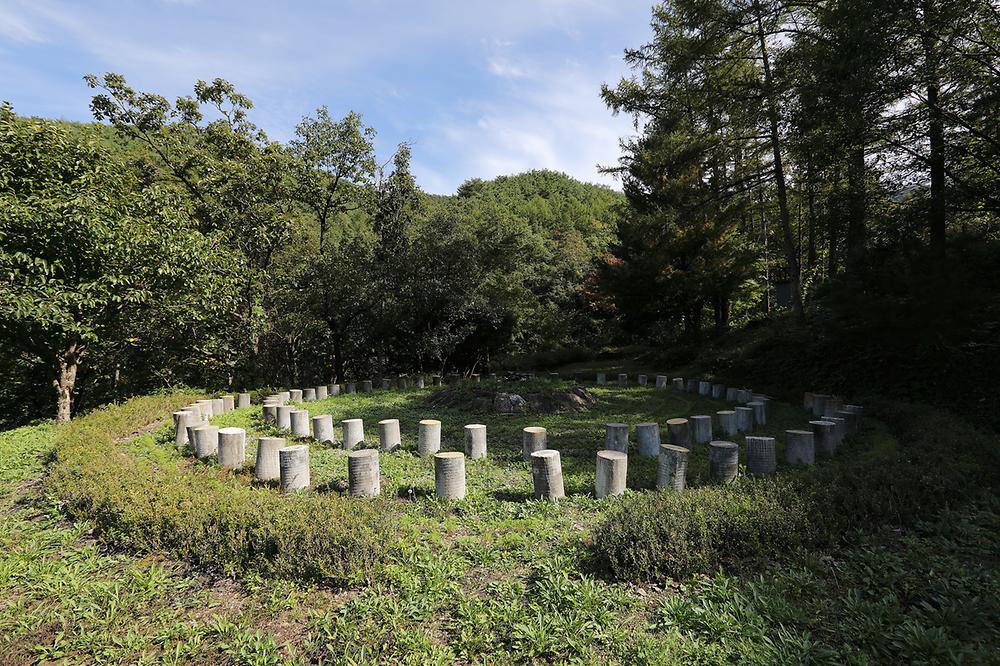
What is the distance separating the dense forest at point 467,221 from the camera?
834 cm

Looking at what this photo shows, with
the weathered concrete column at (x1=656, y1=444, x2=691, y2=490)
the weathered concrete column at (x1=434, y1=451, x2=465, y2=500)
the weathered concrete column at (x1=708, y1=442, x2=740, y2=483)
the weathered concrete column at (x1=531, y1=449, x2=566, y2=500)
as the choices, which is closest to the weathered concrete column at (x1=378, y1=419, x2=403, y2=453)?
the weathered concrete column at (x1=434, y1=451, x2=465, y2=500)

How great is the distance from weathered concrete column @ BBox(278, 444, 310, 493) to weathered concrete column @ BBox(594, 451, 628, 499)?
338 cm

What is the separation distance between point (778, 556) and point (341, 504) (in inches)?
140

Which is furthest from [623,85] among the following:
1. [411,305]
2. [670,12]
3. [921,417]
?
[921,417]

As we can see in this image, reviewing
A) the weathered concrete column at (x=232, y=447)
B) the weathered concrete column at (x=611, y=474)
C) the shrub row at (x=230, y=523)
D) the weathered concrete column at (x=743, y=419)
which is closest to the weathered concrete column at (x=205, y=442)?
the weathered concrete column at (x=232, y=447)

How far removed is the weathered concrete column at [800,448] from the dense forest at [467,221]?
14.5 feet

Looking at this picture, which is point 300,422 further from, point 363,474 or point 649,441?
point 649,441

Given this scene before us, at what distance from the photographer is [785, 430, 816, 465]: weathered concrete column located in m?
6.14

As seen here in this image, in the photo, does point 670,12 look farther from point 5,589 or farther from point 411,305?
point 5,589

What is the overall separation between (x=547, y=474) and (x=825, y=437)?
4.24 m

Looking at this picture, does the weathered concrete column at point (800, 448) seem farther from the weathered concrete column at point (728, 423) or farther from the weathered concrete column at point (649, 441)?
the weathered concrete column at point (728, 423)

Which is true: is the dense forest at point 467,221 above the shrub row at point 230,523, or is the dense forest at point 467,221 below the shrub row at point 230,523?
above

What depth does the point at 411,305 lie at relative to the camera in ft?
52.2

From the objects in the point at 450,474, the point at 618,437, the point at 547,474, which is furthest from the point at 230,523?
the point at 618,437
